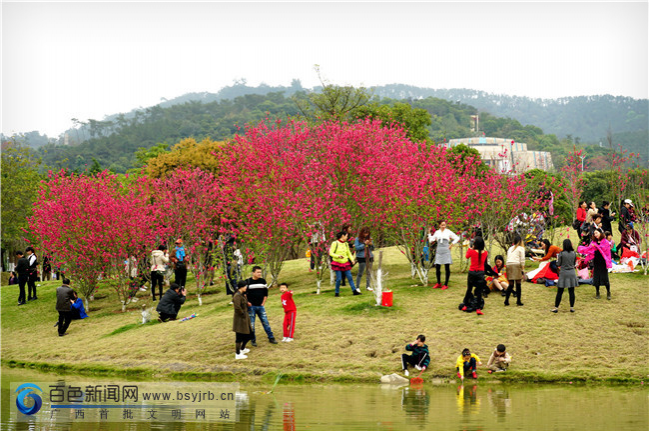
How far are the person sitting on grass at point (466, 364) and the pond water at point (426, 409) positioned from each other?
A: 0.39m

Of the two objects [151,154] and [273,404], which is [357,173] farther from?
[151,154]

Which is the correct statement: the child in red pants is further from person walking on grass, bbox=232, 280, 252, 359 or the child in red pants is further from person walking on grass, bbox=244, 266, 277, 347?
person walking on grass, bbox=232, 280, 252, 359

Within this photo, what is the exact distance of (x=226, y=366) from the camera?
17.1 m

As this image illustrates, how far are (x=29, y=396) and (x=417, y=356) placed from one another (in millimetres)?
8517

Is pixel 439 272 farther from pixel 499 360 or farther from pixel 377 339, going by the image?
pixel 499 360

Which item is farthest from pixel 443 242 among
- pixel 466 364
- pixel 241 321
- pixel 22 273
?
pixel 22 273

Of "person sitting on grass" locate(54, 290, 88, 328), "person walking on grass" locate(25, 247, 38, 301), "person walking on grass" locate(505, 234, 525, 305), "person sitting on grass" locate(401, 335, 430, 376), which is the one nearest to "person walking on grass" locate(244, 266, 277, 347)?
"person sitting on grass" locate(401, 335, 430, 376)

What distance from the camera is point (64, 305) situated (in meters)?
22.8

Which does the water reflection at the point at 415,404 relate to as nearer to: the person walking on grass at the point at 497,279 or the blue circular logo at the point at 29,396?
the person walking on grass at the point at 497,279

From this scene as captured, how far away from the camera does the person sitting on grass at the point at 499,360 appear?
15.8 meters

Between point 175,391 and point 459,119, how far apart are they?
175 meters

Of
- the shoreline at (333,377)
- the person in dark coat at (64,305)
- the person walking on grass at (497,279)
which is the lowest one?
the shoreline at (333,377)

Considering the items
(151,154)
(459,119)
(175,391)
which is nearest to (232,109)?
(459,119)

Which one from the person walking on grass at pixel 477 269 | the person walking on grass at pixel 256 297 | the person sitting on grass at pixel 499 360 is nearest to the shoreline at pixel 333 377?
the person sitting on grass at pixel 499 360
